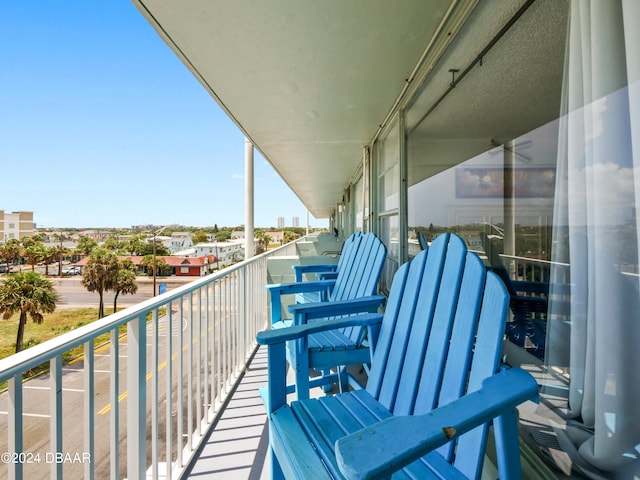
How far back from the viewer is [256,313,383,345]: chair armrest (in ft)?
4.26

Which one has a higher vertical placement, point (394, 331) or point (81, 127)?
point (81, 127)

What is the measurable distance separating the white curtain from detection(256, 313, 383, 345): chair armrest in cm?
81

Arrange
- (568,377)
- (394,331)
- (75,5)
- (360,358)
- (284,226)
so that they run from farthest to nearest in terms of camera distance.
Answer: (284,226), (75,5), (360,358), (394,331), (568,377)

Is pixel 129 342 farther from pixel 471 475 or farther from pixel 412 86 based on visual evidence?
pixel 412 86

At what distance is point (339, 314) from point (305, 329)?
439 millimetres

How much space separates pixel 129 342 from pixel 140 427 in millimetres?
336

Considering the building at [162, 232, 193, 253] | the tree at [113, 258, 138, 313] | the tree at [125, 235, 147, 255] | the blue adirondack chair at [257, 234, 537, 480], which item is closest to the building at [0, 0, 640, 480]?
the blue adirondack chair at [257, 234, 537, 480]

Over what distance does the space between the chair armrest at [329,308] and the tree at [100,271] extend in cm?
1311

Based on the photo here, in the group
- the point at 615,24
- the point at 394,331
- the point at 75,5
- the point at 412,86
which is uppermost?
the point at 75,5

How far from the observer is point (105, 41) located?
15930 millimetres

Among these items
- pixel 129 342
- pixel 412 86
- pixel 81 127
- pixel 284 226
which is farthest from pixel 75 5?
pixel 284 226

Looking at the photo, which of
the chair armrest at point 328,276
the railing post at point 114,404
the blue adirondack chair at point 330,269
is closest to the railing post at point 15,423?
the railing post at point 114,404

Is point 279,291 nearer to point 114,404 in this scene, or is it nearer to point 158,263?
point 114,404

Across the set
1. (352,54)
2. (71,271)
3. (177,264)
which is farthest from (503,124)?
(71,271)
